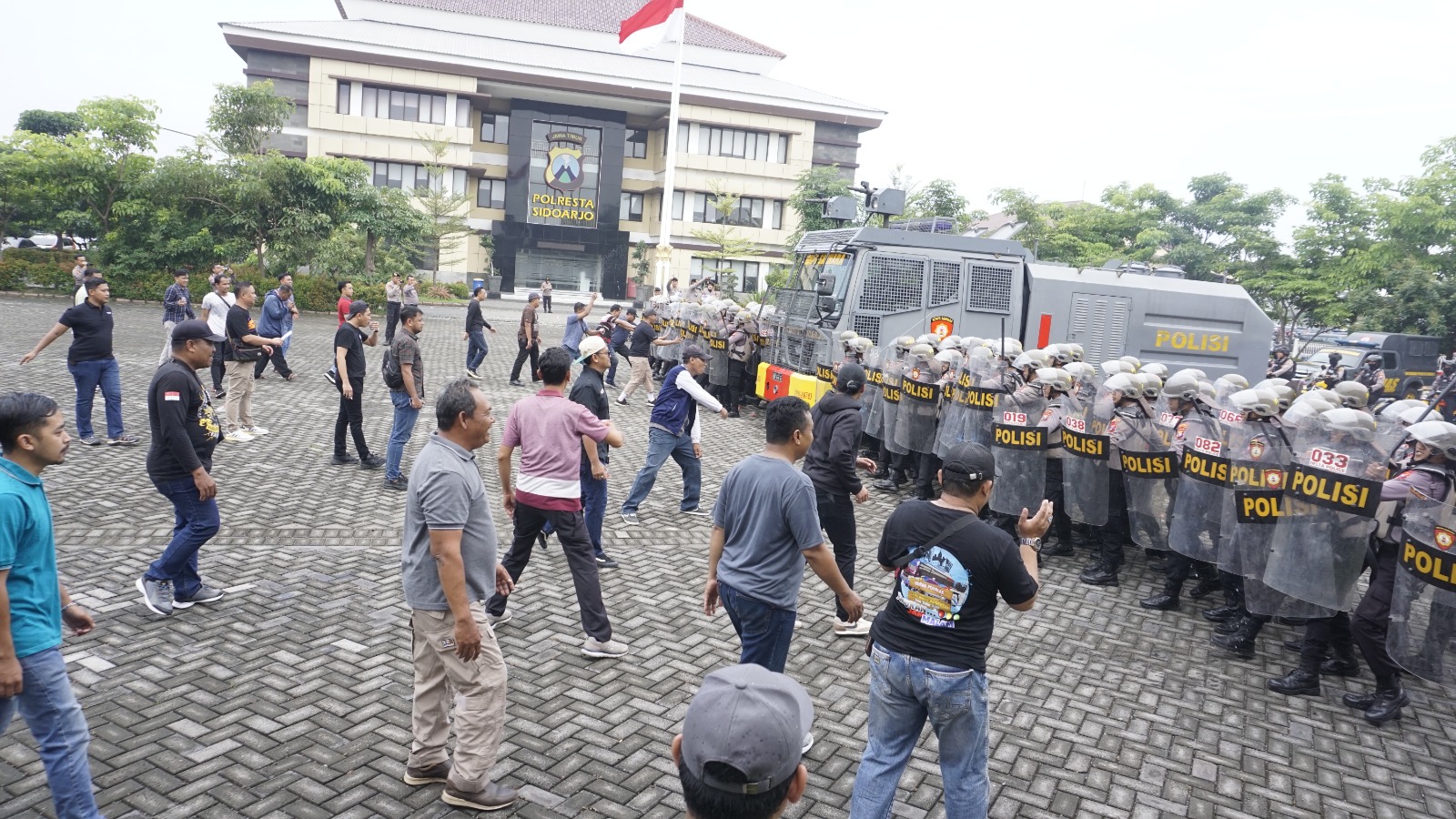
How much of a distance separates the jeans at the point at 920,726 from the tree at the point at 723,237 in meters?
39.1

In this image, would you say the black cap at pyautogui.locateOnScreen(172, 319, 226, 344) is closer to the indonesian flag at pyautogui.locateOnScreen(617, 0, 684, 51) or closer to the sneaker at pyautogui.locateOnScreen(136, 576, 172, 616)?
the sneaker at pyautogui.locateOnScreen(136, 576, 172, 616)

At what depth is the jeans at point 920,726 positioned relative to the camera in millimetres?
3379

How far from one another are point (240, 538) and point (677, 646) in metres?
3.93

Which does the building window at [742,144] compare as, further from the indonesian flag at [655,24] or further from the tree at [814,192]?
the indonesian flag at [655,24]

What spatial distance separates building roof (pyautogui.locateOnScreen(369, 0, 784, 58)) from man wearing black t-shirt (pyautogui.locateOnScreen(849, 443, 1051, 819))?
180ft

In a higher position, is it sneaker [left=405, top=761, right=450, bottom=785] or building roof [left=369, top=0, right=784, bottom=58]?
building roof [left=369, top=0, right=784, bottom=58]

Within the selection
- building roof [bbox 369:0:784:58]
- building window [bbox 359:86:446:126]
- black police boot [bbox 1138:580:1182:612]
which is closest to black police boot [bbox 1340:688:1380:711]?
black police boot [bbox 1138:580:1182:612]

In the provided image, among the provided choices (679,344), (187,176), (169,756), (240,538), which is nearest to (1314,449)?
(169,756)

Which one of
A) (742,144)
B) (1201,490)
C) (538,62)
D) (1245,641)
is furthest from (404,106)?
(1245,641)

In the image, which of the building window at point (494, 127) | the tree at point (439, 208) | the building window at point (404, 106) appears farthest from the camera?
the building window at point (494, 127)

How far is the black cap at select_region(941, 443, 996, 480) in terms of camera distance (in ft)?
11.5

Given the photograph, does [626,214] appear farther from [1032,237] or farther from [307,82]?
[1032,237]

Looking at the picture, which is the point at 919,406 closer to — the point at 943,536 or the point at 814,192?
the point at 943,536

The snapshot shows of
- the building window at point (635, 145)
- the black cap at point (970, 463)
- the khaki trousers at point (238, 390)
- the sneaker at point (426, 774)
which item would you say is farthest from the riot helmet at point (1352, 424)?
the building window at point (635, 145)
